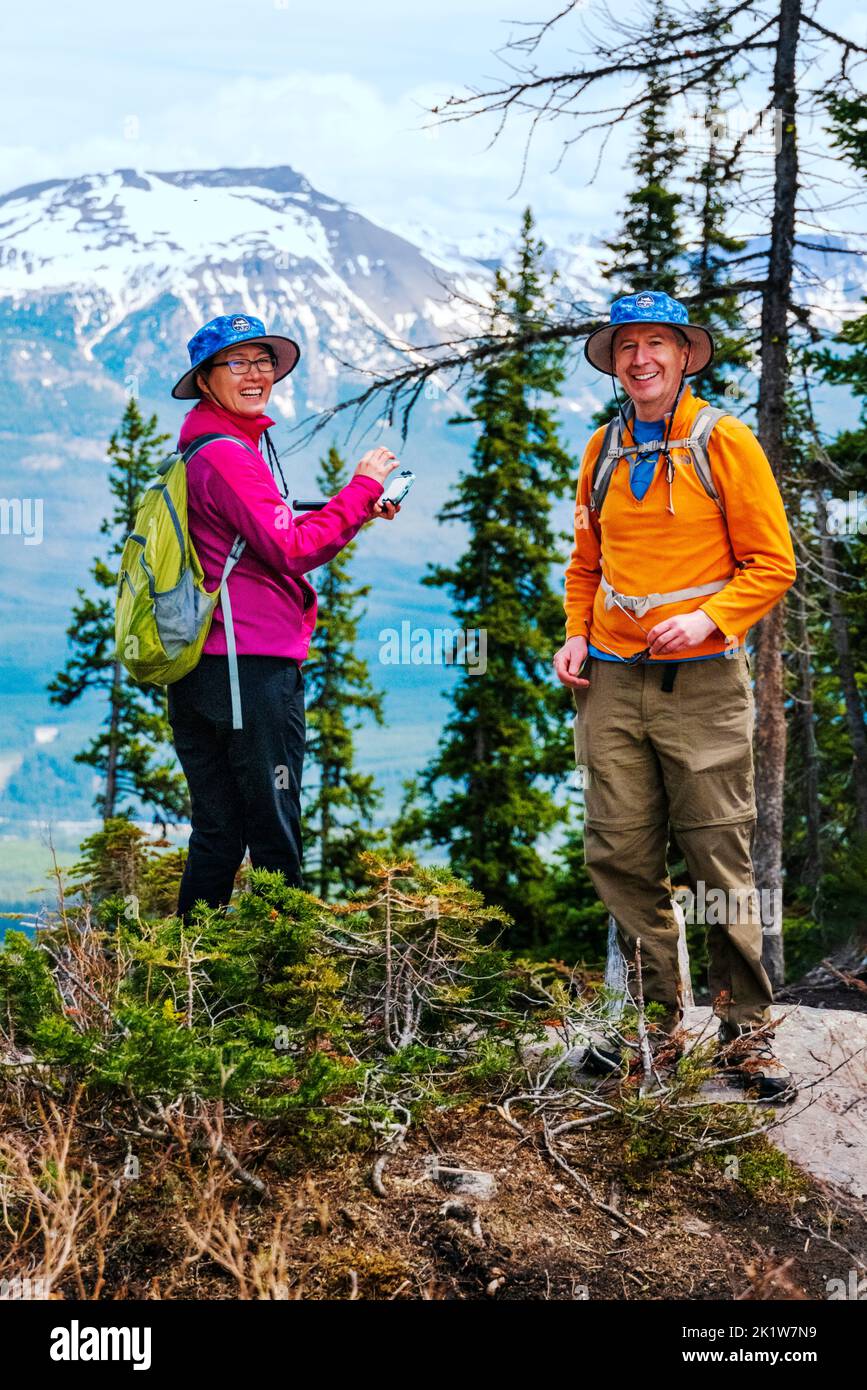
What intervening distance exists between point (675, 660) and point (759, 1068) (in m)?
1.50

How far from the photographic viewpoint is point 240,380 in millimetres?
5145

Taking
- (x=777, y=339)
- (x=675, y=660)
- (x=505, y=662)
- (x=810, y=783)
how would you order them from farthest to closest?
(x=505, y=662) → (x=810, y=783) → (x=777, y=339) → (x=675, y=660)

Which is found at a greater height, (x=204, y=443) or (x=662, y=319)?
(x=662, y=319)

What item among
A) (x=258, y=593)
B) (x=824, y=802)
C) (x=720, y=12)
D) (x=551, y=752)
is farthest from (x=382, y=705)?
(x=258, y=593)

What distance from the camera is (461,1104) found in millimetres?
4582

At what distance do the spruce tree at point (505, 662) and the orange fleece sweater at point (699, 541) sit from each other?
72.5 ft

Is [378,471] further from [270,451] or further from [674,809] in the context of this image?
[674,809]

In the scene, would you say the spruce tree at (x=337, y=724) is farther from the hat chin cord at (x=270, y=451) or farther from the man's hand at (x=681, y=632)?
the man's hand at (x=681, y=632)

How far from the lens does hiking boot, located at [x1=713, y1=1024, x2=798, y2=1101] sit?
15.6 feet

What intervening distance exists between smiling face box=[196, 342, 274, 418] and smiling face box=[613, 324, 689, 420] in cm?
134

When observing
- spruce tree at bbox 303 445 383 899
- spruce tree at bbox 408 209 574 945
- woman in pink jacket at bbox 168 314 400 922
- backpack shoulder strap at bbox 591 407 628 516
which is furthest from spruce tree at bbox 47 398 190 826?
backpack shoulder strap at bbox 591 407 628 516

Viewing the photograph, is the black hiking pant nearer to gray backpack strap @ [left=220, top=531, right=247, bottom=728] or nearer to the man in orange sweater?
gray backpack strap @ [left=220, top=531, right=247, bottom=728]

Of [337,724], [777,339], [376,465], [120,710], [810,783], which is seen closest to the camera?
[376,465]

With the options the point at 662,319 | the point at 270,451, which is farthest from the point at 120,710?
the point at 662,319
